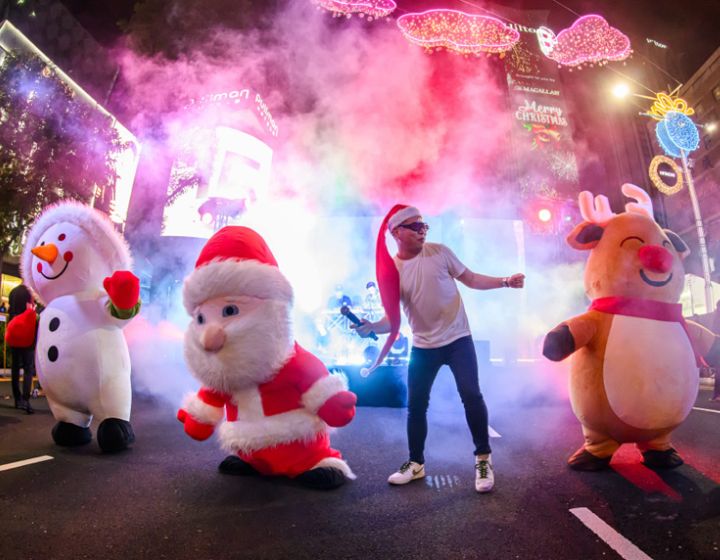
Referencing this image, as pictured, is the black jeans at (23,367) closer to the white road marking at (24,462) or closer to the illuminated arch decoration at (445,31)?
the white road marking at (24,462)

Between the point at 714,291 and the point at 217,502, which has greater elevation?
the point at 714,291

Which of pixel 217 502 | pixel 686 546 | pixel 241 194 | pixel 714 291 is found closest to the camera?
pixel 686 546

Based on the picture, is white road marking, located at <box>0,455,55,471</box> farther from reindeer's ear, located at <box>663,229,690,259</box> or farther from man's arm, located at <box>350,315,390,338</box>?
reindeer's ear, located at <box>663,229,690,259</box>

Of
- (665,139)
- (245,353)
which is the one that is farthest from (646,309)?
(665,139)

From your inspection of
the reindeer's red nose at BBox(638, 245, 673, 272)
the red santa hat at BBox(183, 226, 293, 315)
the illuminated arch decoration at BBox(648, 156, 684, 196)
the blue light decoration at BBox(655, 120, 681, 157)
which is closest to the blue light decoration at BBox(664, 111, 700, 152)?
the blue light decoration at BBox(655, 120, 681, 157)

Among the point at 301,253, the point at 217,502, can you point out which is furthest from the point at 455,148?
the point at 217,502

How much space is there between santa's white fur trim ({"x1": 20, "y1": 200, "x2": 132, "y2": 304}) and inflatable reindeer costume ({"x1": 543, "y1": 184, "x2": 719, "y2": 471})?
2856 millimetres

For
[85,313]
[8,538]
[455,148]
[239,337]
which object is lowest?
[8,538]

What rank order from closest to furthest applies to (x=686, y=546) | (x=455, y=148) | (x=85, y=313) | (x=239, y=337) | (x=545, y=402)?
(x=686, y=546) < (x=239, y=337) < (x=85, y=313) < (x=545, y=402) < (x=455, y=148)

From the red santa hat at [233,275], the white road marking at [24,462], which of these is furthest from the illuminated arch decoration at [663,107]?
the white road marking at [24,462]

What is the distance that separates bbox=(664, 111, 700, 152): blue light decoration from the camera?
1093 cm

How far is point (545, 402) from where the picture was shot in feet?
16.9

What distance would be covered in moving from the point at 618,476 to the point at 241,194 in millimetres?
11679

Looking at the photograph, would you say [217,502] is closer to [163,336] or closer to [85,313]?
[85,313]
